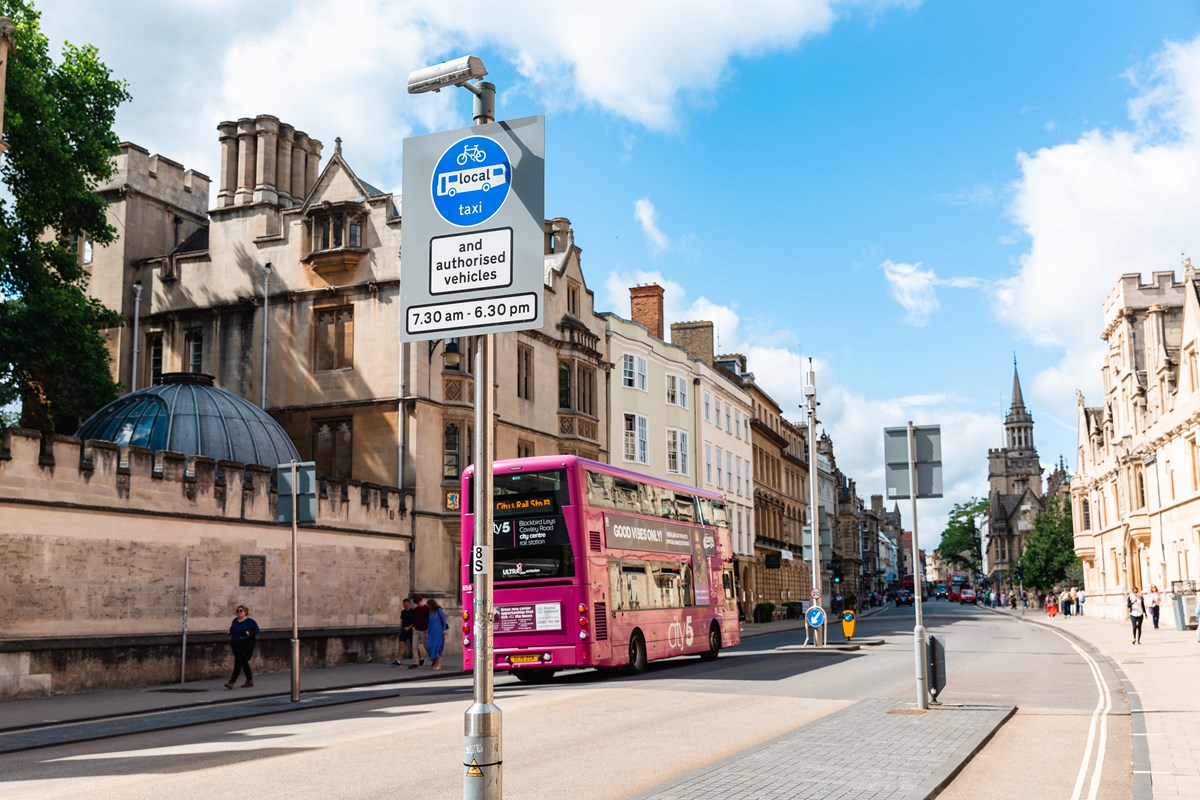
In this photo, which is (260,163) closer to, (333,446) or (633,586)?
(333,446)

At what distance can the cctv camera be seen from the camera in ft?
21.9

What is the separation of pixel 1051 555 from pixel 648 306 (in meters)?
49.9

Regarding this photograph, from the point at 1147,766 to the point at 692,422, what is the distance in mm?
46098

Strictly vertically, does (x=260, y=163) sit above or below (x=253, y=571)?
above

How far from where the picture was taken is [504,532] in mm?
21281

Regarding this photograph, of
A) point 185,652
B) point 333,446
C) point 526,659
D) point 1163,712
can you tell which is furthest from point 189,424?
point 1163,712

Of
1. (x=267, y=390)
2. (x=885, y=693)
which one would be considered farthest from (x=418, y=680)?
(x=267, y=390)

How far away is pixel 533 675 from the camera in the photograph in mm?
23531

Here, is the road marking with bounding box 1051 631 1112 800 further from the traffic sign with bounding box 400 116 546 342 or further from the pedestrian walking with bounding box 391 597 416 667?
the pedestrian walking with bounding box 391 597 416 667

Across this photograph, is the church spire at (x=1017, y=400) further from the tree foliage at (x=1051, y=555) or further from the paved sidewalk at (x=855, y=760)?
the paved sidewalk at (x=855, y=760)

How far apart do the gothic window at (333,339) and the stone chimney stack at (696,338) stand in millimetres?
30902

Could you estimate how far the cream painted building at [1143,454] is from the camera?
164 feet

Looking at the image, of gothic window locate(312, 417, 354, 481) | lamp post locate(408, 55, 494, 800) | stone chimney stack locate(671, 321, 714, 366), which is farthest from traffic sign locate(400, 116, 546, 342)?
stone chimney stack locate(671, 321, 714, 366)

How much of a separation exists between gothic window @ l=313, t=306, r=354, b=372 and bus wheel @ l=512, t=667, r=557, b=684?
46.5 ft
